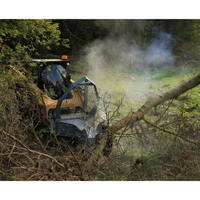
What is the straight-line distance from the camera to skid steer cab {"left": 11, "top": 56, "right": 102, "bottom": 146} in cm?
502

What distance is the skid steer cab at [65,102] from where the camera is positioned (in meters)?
5.02

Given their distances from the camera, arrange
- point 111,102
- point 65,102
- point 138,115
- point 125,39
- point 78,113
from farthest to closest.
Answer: point 125,39 → point 65,102 → point 78,113 → point 111,102 → point 138,115

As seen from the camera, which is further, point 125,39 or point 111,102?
point 125,39

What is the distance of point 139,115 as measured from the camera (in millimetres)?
4953

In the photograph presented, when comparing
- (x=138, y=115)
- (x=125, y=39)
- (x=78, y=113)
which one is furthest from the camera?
(x=125, y=39)

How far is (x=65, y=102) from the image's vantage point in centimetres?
568

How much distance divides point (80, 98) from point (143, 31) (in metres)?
14.0

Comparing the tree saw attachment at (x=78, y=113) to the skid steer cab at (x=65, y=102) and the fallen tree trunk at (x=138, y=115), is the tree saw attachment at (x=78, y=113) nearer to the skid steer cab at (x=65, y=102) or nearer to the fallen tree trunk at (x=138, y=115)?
the skid steer cab at (x=65, y=102)

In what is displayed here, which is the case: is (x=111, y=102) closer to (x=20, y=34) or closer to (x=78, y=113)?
(x=78, y=113)

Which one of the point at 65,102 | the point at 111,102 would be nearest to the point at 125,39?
the point at 65,102

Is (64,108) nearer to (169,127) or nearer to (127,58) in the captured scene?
(169,127)

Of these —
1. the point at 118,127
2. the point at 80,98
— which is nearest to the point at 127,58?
the point at 80,98

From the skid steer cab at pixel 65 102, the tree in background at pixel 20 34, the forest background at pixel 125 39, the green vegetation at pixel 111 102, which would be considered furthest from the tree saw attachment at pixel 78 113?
the forest background at pixel 125 39

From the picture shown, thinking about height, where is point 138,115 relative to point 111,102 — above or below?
below
